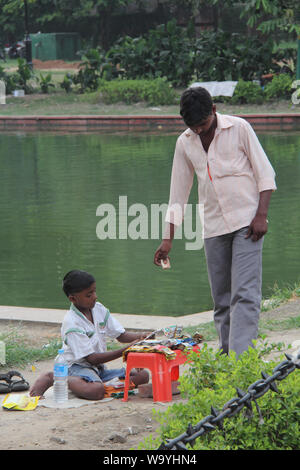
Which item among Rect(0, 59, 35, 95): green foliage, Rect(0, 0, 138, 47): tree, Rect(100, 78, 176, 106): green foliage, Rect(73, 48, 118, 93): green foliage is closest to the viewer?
Rect(100, 78, 176, 106): green foliage

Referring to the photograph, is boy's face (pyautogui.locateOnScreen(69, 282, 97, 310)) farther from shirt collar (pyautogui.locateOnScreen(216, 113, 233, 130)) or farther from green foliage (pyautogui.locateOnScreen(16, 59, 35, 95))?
green foliage (pyautogui.locateOnScreen(16, 59, 35, 95))

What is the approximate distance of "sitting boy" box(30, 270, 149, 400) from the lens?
15.3 feet

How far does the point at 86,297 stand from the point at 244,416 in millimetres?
1895

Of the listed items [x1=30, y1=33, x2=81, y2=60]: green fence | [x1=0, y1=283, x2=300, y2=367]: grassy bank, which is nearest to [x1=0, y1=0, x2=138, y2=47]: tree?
[x1=30, y1=33, x2=81, y2=60]: green fence

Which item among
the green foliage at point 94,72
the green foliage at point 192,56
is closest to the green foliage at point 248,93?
the green foliage at point 192,56

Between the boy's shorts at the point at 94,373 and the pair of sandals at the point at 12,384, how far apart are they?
391 millimetres

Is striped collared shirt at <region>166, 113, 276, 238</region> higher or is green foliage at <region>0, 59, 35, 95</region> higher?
striped collared shirt at <region>166, 113, 276, 238</region>

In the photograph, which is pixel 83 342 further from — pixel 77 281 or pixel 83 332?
pixel 77 281

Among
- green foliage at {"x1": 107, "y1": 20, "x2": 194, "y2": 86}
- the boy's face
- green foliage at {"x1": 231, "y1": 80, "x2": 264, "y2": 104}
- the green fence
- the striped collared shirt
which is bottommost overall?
the green fence

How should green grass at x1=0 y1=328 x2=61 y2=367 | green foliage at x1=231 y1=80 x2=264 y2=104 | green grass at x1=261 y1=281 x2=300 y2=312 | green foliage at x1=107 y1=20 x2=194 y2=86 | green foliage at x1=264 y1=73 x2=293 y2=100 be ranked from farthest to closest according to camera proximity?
1. green foliage at x1=107 y1=20 x2=194 y2=86
2. green foliage at x1=264 y1=73 x2=293 y2=100
3. green foliage at x1=231 y1=80 x2=264 y2=104
4. green grass at x1=261 y1=281 x2=300 y2=312
5. green grass at x1=0 y1=328 x2=61 y2=367

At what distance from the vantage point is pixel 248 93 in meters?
22.7

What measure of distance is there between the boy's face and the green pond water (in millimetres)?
2444

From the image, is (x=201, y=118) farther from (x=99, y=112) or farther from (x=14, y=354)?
(x=99, y=112)
